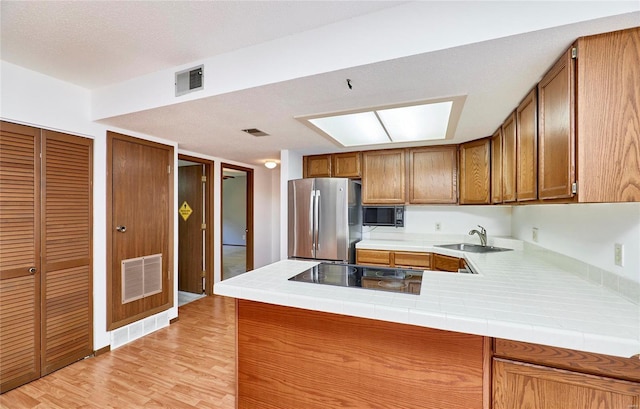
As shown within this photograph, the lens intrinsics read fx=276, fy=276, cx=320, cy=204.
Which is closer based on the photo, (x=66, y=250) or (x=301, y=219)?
(x=66, y=250)

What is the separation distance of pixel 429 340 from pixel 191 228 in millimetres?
3881

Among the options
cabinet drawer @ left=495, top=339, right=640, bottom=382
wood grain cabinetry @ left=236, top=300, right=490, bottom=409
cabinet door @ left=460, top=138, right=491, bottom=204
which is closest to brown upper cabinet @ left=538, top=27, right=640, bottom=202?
cabinet drawer @ left=495, top=339, right=640, bottom=382

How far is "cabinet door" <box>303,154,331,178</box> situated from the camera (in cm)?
381

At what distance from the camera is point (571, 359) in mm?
1083

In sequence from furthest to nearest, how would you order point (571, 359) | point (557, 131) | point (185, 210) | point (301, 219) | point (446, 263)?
point (185, 210) → point (301, 219) → point (446, 263) → point (557, 131) → point (571, 359)

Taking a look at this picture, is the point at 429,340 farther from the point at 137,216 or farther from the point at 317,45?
the point at 137,216

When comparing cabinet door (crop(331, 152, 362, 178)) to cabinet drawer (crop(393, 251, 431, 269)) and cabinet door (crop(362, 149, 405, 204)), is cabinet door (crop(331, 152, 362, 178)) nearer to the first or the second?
cabinet door (crop(362, 149, 405, 204))

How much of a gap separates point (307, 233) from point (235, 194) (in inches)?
239

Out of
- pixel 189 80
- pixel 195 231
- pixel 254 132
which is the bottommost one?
pixel 195 231

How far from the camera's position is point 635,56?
3.76 feet

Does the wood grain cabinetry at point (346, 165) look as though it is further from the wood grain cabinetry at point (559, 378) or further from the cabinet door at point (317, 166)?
the wood grain cabinetry at point (559, 378)

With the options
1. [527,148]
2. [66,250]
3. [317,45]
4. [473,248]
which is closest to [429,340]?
[527,148]

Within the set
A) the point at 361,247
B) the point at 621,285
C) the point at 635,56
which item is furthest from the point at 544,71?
the point at 361,247

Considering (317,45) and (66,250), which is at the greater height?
(317,45)
